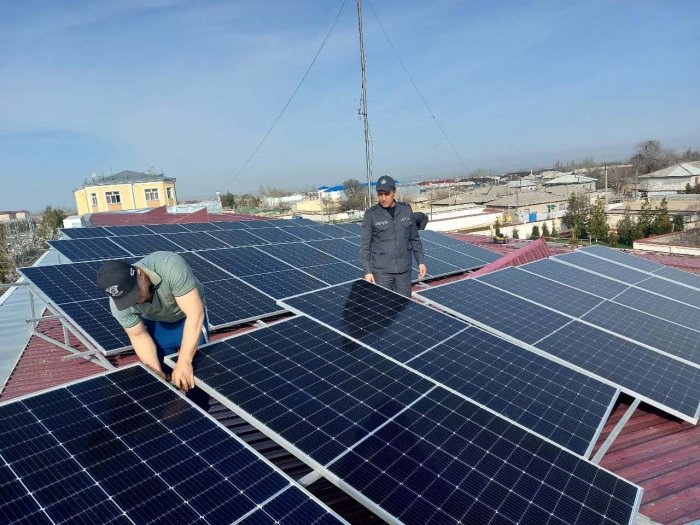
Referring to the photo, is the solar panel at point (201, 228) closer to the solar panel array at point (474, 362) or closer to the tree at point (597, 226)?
the solar panel array at point (474, 362)

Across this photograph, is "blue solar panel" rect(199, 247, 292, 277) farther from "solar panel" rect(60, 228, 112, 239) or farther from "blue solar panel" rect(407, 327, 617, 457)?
"blue solar panel" rect(407, 327, 617, 457)

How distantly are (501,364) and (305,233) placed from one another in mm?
13753

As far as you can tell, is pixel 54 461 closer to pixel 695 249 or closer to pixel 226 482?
pixel 226 482

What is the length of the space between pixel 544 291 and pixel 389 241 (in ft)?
11.6

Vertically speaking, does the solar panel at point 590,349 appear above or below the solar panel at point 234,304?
below

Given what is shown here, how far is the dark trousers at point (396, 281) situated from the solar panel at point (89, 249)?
25.4ft

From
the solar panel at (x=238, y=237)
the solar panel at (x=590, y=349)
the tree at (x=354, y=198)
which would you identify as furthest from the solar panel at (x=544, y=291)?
the tree at (x=354, y=198)

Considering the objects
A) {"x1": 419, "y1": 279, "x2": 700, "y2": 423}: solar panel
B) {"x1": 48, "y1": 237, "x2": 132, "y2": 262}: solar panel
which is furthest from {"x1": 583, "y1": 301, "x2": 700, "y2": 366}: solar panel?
{"x1": 48, "y1": 237, "x2": 132, "y2": 262}: solar panel

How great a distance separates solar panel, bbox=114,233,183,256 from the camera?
46.1 ft

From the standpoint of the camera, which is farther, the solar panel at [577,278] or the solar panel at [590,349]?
the solar panel at [577,278]

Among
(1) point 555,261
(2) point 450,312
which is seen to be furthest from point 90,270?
(1) point 555,261

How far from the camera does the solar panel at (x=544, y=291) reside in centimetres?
910

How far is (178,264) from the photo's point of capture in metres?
5.18

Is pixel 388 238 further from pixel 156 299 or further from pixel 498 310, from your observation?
pixel 156 299
